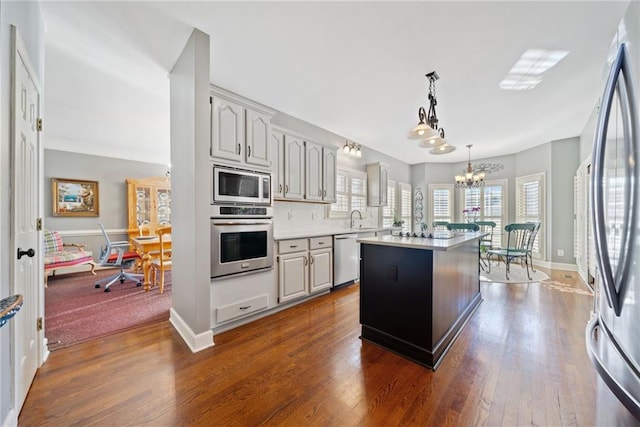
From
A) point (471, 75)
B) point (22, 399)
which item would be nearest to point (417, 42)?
point (471, 75)

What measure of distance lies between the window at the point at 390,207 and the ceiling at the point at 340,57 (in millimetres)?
2226

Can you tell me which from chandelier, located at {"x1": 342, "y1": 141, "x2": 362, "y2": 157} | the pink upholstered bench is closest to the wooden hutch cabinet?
the pink upholstered bench

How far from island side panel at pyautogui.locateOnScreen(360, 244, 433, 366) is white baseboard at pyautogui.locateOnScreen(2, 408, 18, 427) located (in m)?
2.23

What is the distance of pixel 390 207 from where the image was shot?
20.6ft

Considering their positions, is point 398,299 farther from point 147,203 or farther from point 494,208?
point 147,203

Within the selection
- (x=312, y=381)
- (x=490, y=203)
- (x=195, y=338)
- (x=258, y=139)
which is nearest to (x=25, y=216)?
(x=195, y=338)

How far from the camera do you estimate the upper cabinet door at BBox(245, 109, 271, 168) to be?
281cm

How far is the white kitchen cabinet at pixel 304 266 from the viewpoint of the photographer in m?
3.10

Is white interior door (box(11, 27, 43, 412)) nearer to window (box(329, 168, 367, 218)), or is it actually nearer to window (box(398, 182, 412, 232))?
window (box(329, 168, 367, 218))

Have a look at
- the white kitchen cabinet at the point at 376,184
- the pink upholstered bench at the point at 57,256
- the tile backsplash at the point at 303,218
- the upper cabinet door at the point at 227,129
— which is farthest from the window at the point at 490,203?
the pink upholstered bench at the point at 57,256

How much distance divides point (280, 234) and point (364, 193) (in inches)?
90.9

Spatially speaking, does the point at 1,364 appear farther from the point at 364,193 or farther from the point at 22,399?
the point at 364,193

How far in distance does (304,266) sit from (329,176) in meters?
1.51

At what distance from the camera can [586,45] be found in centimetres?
228
